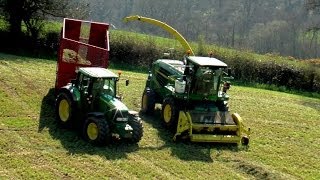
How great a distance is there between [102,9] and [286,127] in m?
69.1

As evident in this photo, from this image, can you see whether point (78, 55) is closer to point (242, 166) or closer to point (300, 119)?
point (242, 166)

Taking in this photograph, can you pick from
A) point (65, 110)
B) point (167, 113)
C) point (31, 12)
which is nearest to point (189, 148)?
point (167, 113)

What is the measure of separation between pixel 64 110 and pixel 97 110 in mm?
1174

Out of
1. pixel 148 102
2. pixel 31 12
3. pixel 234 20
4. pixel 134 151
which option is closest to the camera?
pixel 134 151

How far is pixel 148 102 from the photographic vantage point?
17.0 m

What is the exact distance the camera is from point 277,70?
1246 inches

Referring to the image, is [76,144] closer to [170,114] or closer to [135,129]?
[135,129]

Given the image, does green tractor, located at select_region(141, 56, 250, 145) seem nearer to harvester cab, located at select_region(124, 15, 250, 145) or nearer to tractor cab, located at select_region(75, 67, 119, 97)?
harvester cab, located at select_region(124, 15, 250, 145)

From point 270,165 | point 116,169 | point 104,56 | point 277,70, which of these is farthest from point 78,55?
point 277,70

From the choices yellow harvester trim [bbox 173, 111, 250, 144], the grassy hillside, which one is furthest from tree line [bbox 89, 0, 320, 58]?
yellow harvester trim [bbox 173, 111, 250, 144]

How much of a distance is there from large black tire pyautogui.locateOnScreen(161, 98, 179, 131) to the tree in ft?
47.9

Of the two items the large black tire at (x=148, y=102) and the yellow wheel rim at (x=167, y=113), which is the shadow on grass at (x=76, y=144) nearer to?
the yellow wheel rim at (x=167, y=113)

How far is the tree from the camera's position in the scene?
2734 cm

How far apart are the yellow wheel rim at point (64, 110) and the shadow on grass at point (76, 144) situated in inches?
12.1
